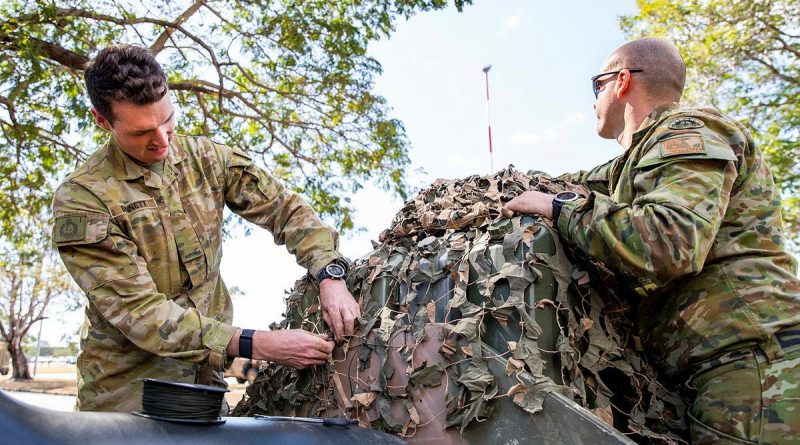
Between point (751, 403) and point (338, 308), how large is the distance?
132cm

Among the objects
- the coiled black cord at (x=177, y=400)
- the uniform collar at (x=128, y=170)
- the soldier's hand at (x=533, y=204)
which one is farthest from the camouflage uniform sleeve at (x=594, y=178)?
the coiled black cord at (x=177, y=400)

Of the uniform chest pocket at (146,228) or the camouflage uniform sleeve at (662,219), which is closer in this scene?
the camouflage uniform sleeve at (662,219)

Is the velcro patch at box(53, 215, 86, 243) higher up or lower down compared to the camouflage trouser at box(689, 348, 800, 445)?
higher up

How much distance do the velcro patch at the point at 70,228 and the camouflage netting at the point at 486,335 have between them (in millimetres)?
895

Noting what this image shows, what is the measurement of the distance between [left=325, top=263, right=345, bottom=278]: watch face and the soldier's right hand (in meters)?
0.28

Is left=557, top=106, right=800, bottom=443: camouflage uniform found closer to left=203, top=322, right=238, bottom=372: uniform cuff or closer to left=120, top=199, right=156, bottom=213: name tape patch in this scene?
left=203, top=322, right=238, bottom=372: uniform cuff

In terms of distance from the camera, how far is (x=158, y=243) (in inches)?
112

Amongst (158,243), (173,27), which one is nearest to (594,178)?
(158,243)

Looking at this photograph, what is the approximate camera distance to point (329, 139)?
35.4 feet

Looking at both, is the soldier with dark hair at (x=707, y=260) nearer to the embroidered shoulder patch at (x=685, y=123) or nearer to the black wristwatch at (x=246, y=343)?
the embroidered shoulder patch at (x=685, y=123)

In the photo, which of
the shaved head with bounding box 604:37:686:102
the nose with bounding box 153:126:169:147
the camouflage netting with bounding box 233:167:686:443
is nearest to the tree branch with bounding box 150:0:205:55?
the nose with bounding box 153:126:169:147

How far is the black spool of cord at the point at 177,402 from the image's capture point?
5.72 ft

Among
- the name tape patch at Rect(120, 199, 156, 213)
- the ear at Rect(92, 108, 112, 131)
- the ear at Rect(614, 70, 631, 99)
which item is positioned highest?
the ear at Rect(614, 70, 631, 99)

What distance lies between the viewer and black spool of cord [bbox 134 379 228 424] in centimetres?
174
